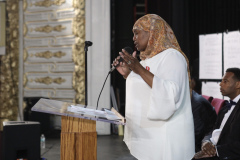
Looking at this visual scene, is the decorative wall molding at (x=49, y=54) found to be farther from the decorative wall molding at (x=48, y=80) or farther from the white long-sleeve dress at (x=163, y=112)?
the white long-sleeve dress at (x=163, y=112)

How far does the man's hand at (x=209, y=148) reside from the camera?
2.85 m

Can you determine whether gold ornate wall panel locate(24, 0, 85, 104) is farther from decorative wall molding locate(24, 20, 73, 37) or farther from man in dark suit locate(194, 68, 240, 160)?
man in dark suit locate(194, 68, 240, 160)

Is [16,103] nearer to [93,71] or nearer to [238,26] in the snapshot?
[93,71]

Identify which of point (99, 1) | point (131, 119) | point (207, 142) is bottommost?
point (207, 142)

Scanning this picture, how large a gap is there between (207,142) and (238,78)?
598 millimetres

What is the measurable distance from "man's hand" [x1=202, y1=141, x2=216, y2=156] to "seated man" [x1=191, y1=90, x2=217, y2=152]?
461 mm

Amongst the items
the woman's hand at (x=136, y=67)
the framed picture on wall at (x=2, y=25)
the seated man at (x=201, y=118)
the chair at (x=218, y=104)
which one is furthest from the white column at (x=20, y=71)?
the woman's hand at (x=136, y=67)

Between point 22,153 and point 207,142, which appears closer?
point 207,142

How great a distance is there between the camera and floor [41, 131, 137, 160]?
16.4 feet

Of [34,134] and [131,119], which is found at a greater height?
[131,119]

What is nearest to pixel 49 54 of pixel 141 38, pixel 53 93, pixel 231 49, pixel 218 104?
pixel 53 93

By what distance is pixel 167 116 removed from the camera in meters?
1.89

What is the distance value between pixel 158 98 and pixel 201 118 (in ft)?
5.65

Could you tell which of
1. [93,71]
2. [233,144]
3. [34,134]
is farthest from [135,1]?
[233,144]
